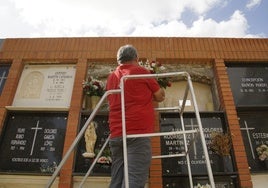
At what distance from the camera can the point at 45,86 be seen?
528cm

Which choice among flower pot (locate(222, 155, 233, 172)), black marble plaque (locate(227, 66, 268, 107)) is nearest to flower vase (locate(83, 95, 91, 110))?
flower pot (locate(222, 155, 233, 172))

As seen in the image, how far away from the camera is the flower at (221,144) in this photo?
4.44 meters

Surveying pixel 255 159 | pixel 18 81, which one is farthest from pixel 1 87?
pixel 255 159

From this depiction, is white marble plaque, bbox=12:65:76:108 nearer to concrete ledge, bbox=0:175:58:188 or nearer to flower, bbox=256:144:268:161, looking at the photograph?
concrete ledge, bbox=0:175:58:188

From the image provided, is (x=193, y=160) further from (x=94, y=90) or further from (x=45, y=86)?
(x=45, y=86)

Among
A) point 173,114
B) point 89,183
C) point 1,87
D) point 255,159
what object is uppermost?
point 1,87

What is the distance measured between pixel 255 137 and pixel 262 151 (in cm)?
28

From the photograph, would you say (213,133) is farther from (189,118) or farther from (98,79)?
(98,79)

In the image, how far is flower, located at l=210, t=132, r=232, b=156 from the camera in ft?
14.6

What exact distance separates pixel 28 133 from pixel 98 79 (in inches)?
61.9

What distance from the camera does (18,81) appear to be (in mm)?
5277

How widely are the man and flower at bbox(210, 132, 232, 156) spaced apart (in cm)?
215

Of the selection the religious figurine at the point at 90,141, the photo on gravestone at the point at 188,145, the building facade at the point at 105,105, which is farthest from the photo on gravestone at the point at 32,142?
the photo on gravestone at the point at 188,145

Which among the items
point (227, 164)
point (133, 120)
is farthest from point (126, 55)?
point (227, 164)
